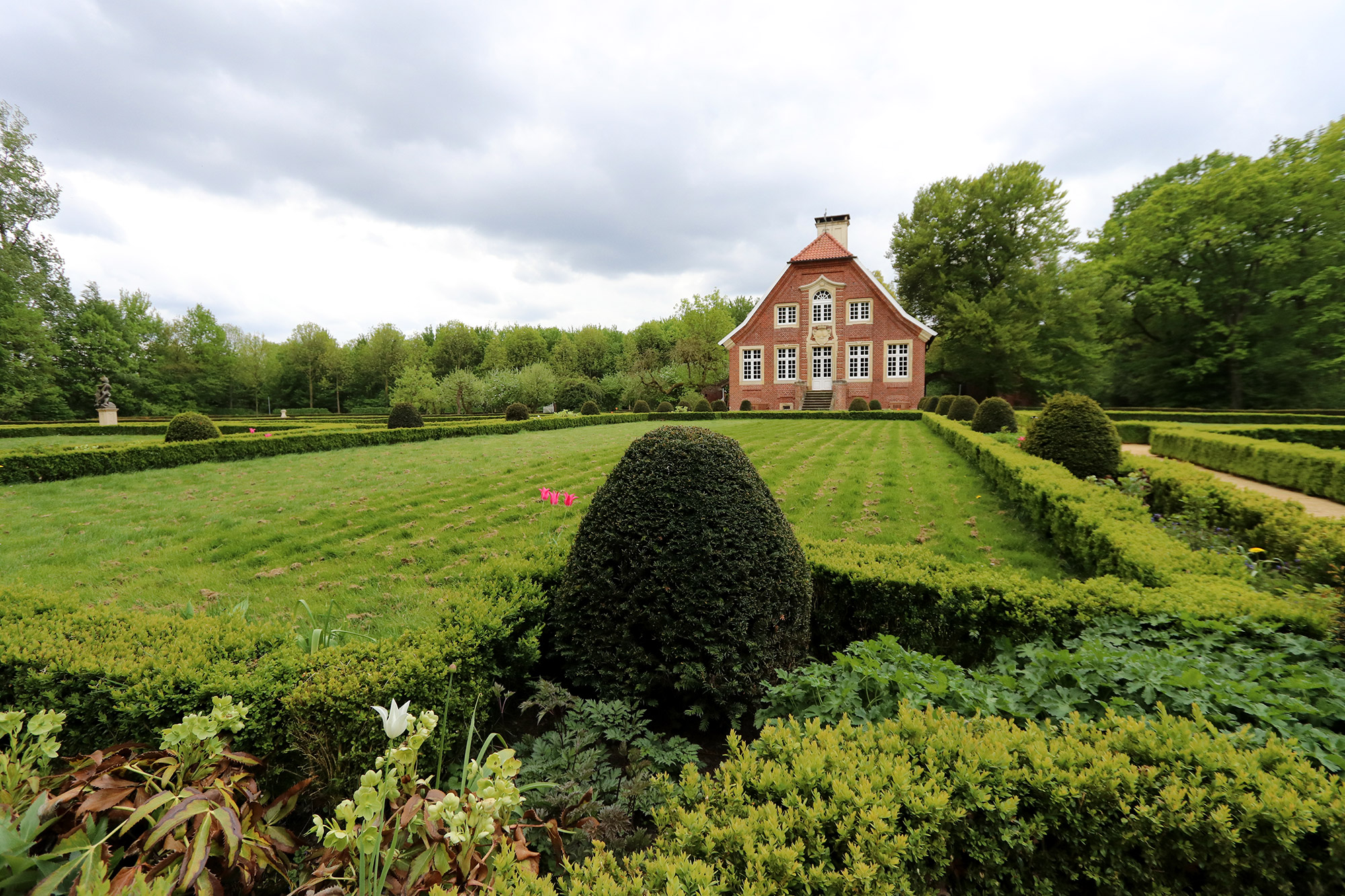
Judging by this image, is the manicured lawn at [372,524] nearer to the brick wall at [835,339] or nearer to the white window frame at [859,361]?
the brick wall at [835,339]

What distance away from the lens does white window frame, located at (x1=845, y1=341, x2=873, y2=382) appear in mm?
30047

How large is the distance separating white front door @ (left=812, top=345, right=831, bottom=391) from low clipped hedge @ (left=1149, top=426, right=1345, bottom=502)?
18103 mm

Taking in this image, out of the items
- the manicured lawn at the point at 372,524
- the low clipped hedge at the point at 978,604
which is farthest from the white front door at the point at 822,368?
the low clipped hedge at the point at 978,604

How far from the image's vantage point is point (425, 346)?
165ft

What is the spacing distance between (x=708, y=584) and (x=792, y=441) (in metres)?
12.8

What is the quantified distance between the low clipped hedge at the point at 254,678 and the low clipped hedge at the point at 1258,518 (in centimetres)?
539

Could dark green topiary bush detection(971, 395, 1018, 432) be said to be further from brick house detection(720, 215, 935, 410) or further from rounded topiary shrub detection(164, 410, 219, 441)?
rounded topiary shrub detection(164, 410, 219, 441)

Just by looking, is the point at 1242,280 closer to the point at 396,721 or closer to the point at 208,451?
the point at 396,721

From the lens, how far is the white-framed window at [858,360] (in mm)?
30172

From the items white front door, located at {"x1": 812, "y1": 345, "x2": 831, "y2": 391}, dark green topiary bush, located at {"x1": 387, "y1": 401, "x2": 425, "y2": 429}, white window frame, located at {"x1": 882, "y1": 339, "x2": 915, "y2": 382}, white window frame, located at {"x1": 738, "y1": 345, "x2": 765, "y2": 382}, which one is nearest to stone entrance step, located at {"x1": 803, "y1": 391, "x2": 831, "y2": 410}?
white front door, located at {"x1": 812, "y1": 345, "x2": 831, "y2": 391}

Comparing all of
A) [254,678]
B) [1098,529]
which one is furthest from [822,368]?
[254,678]

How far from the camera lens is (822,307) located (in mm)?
30625

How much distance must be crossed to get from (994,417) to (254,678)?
1788 cm

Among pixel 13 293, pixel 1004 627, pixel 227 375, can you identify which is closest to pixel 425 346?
pixel 227 375
